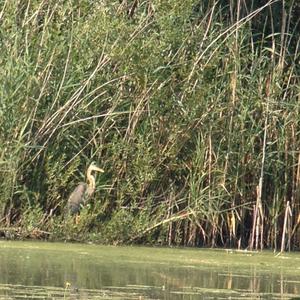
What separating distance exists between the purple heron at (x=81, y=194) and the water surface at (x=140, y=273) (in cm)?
36

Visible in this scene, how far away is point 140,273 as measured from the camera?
21.0ft

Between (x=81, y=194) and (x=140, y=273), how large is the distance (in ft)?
4.92

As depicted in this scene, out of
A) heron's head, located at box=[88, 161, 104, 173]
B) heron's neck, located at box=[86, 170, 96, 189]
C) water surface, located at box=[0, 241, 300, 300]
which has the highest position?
heron's head, located at box=[88, 161, 104, 173]

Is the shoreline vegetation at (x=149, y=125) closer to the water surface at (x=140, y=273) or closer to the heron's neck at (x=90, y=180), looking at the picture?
the heron's neck at (x=90, y=180)

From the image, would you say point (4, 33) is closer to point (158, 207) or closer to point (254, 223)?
point (158, 207)

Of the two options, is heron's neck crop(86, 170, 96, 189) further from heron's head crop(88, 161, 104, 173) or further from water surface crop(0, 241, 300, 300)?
water surface crop(0, 241, 300, 300)

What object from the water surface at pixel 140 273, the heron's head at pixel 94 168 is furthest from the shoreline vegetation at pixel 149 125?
the water surface at pixel 140 273

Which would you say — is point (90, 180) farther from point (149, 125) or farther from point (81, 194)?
point (149, 125)

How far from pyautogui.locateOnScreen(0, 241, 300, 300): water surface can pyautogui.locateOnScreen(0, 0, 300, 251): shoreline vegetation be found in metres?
0.37

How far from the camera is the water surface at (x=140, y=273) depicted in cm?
567

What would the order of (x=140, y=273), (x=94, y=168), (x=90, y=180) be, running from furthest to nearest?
1. (x=94, y=168)
2. (x=90, y=180)
3. (x=140, y=273)

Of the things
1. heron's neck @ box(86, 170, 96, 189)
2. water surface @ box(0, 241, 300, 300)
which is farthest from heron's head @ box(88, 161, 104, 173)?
water surface @ box(0, 241, 300, 300)

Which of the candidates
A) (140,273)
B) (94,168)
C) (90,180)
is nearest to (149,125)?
(94,168)

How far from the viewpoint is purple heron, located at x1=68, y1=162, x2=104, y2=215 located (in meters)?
7.75
